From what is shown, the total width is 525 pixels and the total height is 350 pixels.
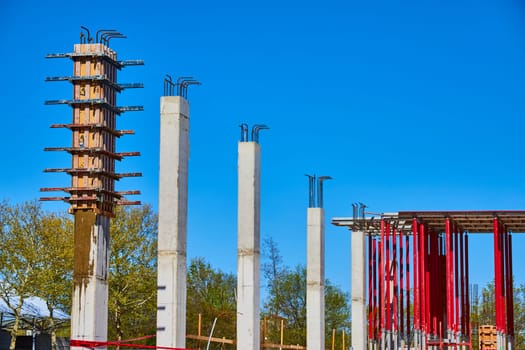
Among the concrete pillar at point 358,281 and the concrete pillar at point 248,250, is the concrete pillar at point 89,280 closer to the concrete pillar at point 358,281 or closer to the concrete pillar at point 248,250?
the concrete pillar at point 248,250

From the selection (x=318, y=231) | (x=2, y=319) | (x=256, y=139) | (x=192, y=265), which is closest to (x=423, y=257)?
(x=318, y=231)

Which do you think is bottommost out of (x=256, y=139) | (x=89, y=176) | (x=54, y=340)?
(x=54, y=340)

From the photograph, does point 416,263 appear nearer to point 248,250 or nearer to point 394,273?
point 394,273

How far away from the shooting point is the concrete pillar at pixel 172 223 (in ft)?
76.9

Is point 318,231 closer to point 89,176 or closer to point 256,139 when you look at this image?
point 256,139

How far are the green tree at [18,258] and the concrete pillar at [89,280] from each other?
96.4 ft

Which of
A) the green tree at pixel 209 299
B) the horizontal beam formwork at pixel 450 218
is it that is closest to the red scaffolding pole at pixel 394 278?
the horizontal beam formwork at pixel 450 218

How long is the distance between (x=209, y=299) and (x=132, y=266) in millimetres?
10375

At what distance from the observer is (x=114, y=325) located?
59375mm

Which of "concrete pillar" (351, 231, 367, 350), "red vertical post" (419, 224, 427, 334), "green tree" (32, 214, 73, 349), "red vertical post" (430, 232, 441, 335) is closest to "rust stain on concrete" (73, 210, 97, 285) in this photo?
"red vertical post" (419, 224, 427, 334)

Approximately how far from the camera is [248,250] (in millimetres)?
28062

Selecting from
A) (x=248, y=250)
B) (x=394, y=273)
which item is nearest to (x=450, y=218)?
(x=394, y=273)

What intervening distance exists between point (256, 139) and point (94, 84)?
22.5 ft

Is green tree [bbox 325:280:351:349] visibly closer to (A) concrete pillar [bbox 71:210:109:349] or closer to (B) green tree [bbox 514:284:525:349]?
(B) green tree [bbox 514:284:525:349]
